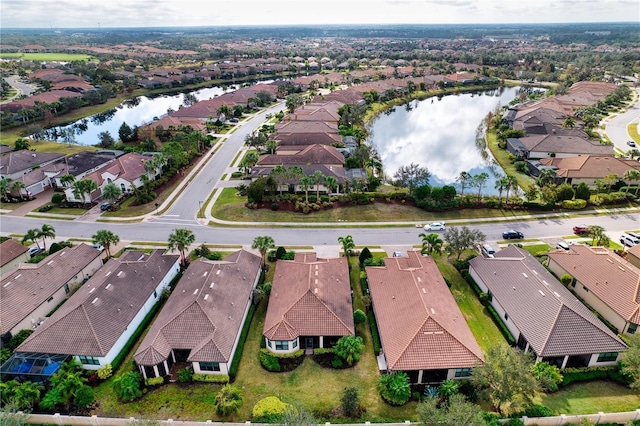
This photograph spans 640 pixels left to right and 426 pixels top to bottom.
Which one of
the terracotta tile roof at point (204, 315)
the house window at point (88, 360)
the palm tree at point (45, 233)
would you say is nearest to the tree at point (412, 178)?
the terracotta tile roof at point (204, 315)

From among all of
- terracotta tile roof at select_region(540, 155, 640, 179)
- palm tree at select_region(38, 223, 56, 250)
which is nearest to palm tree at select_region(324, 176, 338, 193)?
palm tree at select_region(38, 223, 56, 250)

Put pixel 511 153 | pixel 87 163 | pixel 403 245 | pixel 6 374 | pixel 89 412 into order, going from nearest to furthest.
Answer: pixel 89 412, pixel 6 374, pixel 403 245, pixel 87 163, pixel 511 153

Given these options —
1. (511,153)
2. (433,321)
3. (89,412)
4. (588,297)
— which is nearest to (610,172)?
(511,153)

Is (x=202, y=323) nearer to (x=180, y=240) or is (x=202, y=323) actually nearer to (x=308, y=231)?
(x=180, y=240)

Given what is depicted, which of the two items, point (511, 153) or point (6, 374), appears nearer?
point (6, 374)

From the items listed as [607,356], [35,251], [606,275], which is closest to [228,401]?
[607,356]

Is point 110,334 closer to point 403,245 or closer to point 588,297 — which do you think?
point 403,245

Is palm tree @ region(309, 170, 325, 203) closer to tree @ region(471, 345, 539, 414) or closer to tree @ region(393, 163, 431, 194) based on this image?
tree @ region(393, 163, 431, 194)
